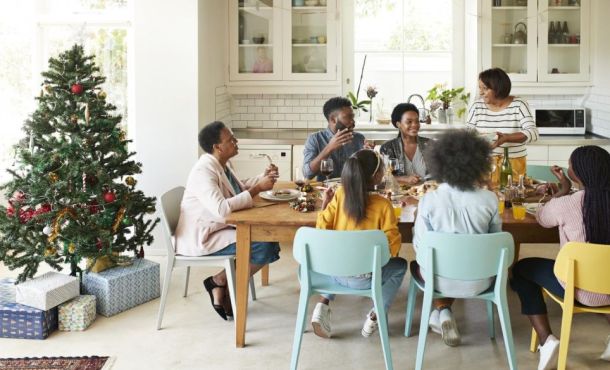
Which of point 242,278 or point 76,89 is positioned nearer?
point 242,278

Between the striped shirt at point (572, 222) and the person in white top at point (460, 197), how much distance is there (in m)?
0.25

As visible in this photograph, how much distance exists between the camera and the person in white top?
3574 mm

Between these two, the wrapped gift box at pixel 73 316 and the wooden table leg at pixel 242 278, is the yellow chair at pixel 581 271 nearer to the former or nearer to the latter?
the wooden table leg at pixel 242 278

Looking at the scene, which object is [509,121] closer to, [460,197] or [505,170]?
[505,170]

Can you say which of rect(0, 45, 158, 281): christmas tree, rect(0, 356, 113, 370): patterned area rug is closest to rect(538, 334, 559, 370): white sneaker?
rect(0, 356, 113, 370): patterned area rug

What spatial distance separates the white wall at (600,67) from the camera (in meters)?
6.60

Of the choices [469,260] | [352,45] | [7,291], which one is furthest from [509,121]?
[7,291]

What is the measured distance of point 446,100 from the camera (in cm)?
707

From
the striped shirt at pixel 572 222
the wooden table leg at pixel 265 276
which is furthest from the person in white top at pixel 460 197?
the wooden table leg at pixel 265 276

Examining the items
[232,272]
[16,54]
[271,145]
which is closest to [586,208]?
[232,272]

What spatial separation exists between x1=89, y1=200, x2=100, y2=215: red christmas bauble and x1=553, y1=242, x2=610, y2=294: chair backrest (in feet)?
8.93

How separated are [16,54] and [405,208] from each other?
3.78 m

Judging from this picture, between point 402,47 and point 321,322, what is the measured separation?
3.87 meters

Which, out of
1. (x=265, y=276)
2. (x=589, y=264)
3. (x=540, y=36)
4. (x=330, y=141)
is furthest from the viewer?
(x=540, y=36)
